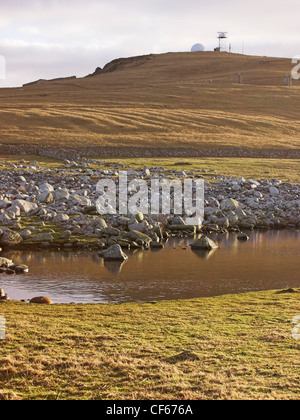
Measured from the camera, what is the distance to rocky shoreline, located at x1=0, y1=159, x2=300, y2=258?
94.6 ft

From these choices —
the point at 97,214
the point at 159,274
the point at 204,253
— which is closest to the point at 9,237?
the point at 97,214

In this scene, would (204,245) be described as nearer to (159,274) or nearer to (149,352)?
(159,274)

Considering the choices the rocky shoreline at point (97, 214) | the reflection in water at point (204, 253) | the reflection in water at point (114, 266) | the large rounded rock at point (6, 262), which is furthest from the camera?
the rocky shoreline at point (97, 214)

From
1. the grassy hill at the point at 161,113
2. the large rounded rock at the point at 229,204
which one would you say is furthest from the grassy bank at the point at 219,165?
the large rounded rock at the point at 229,204

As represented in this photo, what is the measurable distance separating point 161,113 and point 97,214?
2055 inches

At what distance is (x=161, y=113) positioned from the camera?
8338 cm

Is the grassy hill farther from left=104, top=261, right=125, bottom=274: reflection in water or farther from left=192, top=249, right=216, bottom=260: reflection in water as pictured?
left=104, top=261, right=125, bottom=274: reflection in water

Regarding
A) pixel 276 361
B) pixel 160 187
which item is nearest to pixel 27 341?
pixel 276 361

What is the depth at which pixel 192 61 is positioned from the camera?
16475cm

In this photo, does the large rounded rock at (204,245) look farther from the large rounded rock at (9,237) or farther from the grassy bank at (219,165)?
the grassy bank at (219,165)

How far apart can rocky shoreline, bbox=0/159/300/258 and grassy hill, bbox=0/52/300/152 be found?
21016mm

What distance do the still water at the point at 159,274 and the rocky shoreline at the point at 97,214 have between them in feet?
5.66

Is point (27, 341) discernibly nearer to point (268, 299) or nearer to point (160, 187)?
point (268, 299)

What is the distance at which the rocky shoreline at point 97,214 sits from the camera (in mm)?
28844
